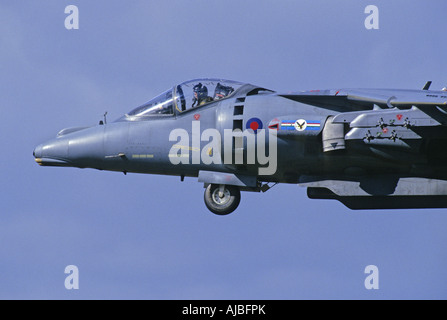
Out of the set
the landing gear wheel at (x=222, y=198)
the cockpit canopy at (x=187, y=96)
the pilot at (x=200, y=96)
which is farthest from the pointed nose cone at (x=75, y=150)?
the landing gear wheel at (x=222, y=198)

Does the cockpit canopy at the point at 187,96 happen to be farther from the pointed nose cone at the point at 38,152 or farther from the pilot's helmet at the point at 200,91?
the pointed nose cone at the point at 38,152

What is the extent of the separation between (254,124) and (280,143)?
83cm

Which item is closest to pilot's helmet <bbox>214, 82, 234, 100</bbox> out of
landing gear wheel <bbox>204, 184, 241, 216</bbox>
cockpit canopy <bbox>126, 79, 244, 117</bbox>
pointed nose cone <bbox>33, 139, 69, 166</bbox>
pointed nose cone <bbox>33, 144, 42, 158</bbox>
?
cockpit canopy <bbox>126, 79, 244, 117</bbox>

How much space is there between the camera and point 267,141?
23797 millimetres

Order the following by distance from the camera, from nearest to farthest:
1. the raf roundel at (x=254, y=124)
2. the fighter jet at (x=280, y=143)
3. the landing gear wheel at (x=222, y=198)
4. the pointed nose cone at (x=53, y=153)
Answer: the fighter jet at (x=280, y=143) → the raf roundel at (x=254, y=124) → the landing gear wheel at (x=222, y=198) → the pointed nose cone at (x=53, y=153)

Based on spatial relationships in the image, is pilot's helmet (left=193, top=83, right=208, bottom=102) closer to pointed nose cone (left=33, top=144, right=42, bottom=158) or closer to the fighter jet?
the fighter jet

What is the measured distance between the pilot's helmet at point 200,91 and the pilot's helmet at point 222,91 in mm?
289

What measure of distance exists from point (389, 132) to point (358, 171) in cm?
169

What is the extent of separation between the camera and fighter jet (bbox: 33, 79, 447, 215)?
22.8m

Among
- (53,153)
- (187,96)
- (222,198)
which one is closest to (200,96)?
(187,96)

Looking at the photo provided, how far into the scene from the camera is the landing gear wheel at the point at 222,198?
83.2 ft

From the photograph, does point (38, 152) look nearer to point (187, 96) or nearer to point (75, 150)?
point (75, 150)

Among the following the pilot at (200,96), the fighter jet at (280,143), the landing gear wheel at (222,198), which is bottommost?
the landing gear wheel at (222,198)

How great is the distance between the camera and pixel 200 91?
25.5 m
